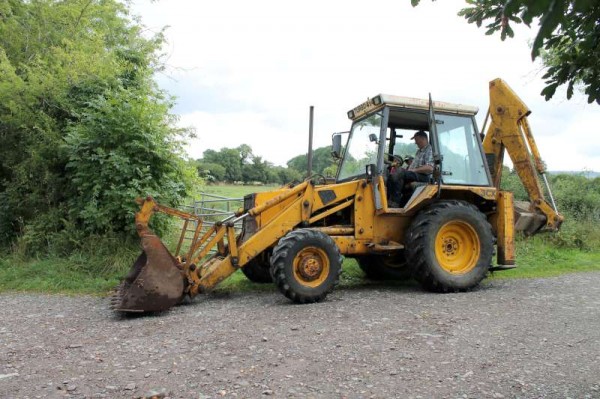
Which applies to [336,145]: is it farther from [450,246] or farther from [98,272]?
[98,272]

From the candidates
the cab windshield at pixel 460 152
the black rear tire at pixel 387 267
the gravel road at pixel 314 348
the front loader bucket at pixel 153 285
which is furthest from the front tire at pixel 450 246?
the front loader bucket at pixel 153 285

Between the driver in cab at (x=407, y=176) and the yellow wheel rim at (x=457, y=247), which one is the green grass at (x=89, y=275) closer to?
the yellow wheel rim at (x=457, y=247)

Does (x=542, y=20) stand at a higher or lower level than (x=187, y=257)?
higher

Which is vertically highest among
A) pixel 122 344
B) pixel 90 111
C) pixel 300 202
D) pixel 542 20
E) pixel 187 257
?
pixel 90 111

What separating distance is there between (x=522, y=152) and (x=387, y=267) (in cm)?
283

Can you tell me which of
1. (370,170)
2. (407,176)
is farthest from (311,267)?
(407,176)

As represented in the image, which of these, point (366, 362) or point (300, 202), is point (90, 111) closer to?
point (300, 202)

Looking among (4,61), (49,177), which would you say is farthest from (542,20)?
(4,61)

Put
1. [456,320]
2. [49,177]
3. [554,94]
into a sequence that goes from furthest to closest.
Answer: [49,177] < [456,320] < [554,94]

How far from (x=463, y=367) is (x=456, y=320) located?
1397 millimetres

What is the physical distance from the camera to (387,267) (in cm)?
809

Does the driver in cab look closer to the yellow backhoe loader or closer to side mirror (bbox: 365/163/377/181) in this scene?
the yellow backhoe loader

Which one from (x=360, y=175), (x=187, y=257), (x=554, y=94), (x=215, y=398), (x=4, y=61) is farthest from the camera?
(x=4, y=61)

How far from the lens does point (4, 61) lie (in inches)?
391
